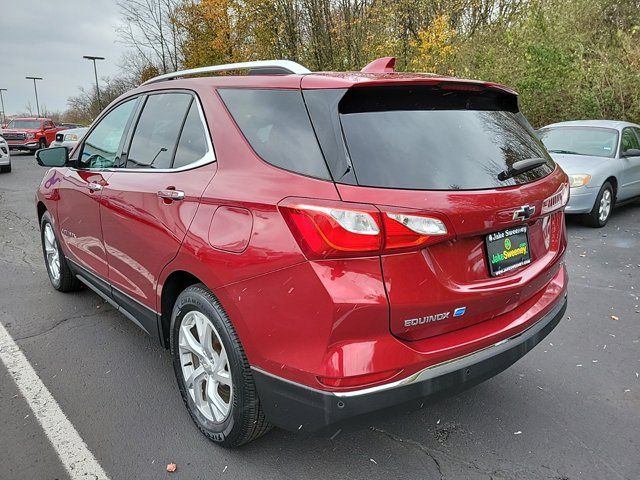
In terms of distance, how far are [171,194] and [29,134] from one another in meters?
26.2

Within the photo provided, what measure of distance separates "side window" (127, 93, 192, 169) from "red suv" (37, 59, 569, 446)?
30 millimetres

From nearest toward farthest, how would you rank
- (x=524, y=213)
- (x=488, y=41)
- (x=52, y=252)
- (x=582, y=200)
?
(x=524, y=213) → (x=52, y=252) → (x=582, y=200) → (x=488, y=41)

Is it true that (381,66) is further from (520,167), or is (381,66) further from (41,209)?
(41,209)

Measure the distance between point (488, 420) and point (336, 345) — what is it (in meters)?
1.36

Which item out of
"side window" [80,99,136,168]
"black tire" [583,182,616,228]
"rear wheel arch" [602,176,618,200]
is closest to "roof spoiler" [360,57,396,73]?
"side window" [80,99,136,168]

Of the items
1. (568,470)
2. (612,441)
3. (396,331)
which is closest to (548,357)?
(612,441)

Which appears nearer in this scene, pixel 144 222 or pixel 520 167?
pixel 520 167

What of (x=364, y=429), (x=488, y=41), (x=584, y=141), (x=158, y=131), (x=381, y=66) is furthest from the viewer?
(x=488, y=41)

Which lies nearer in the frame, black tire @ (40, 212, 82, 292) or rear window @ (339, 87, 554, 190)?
rear window @ (339, 87, 554, 190)

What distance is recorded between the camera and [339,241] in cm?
178

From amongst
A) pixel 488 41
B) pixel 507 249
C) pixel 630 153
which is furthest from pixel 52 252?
pixel 488 41

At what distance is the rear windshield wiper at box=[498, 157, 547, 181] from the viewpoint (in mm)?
2185

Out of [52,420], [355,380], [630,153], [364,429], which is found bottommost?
[52,420]

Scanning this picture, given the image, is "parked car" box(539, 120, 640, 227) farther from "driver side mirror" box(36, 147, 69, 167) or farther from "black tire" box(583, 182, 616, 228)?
"driver side mirror" box(36, 147, 69, 167)
